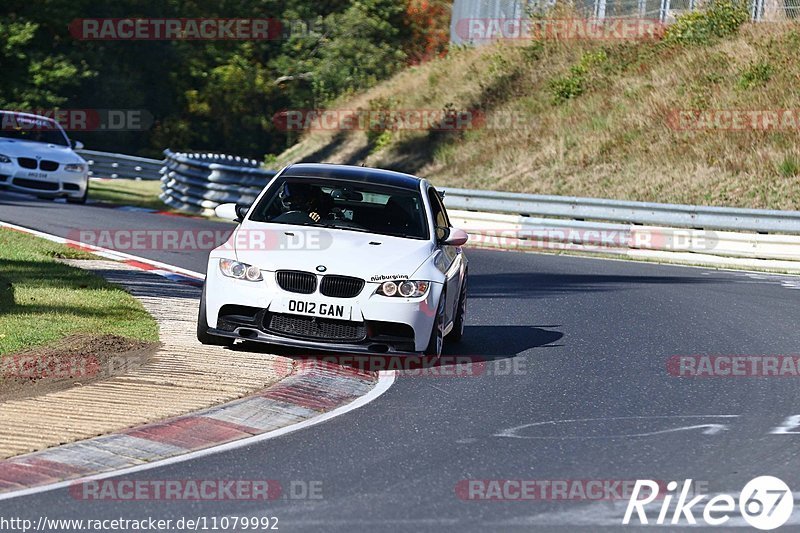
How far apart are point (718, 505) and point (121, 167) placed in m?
39.9

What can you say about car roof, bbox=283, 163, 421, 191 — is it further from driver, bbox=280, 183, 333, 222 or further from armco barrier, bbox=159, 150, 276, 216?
armco barrier, bbox=159, 150, 276, 216

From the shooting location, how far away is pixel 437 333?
1081 centimetres

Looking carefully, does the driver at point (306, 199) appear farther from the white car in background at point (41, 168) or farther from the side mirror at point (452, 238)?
the white car in background at point (41, 168)

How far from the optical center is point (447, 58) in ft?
147

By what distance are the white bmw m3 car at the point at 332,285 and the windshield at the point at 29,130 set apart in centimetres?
1727

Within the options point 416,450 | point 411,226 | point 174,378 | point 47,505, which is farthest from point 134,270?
point 47,505

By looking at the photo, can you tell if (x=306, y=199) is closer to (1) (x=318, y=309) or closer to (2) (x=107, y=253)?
(1) (x=318, y=309)

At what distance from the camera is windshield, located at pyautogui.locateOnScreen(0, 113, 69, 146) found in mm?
27500

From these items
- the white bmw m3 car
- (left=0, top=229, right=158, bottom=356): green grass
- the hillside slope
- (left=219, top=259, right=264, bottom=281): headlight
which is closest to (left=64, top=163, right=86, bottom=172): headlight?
the hillside slope

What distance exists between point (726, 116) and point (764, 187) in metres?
4.62

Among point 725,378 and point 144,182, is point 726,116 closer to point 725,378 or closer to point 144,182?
point 144,182

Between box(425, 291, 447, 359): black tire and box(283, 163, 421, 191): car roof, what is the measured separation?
140 centimetres

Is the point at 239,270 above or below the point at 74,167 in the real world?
above

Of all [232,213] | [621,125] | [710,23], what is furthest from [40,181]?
[710,23]
